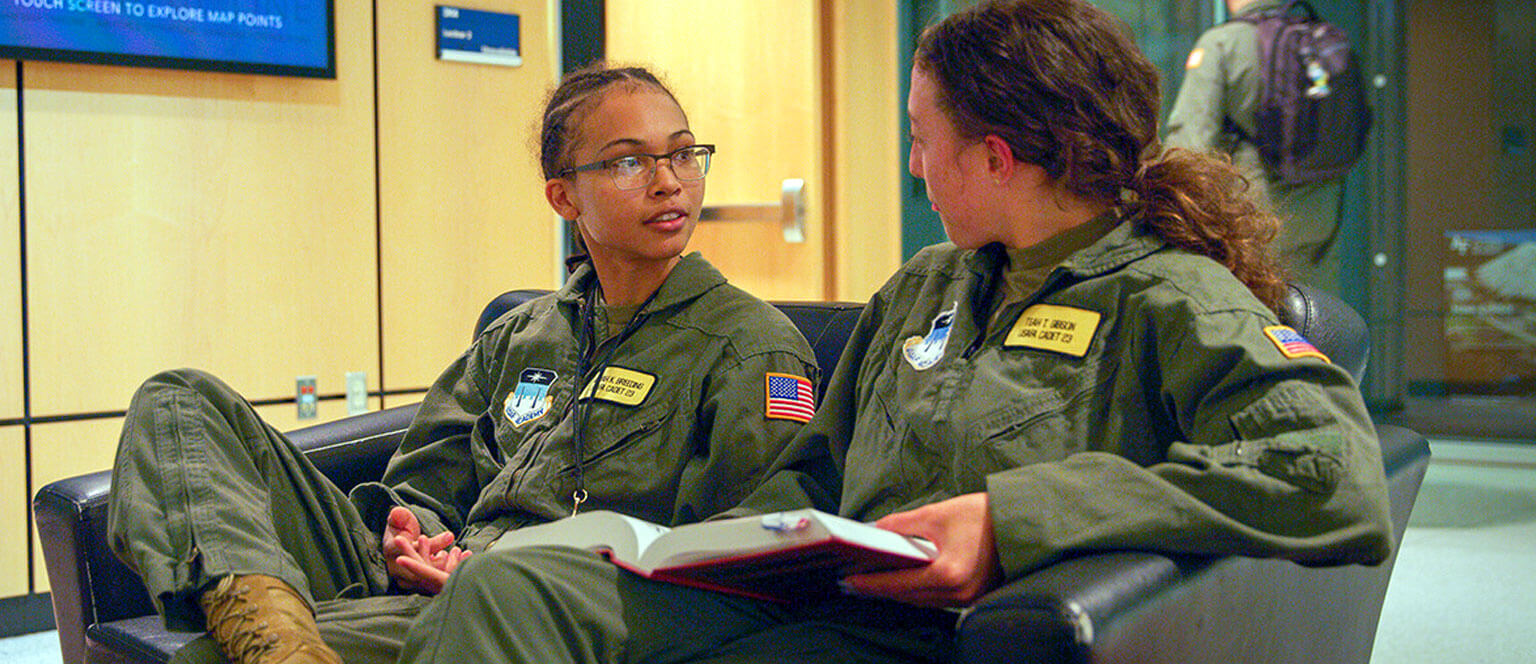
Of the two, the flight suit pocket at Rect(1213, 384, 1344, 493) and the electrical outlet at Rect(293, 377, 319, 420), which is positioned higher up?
the flight suit pocket at Rect(1213, 384, 1344, 493)

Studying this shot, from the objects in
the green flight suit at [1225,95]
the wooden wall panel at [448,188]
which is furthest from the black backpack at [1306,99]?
the wooden wall panel at [448,188]

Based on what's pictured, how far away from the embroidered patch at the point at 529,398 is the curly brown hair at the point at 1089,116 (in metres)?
0.77

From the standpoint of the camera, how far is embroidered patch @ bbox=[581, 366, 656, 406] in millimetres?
1722

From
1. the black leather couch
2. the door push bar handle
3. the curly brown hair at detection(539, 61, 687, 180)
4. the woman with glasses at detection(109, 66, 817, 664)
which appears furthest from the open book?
the door push bar handle

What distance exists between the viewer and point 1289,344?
115 cm

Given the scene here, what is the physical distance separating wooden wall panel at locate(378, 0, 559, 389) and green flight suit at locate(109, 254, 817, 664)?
61.7 inches

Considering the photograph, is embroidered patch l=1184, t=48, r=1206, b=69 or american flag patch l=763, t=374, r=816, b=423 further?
embroidered patch l=1184, t=48, r=1206, b=69

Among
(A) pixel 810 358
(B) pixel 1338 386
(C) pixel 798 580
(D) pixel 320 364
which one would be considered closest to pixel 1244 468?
(B) pixel 1338 386

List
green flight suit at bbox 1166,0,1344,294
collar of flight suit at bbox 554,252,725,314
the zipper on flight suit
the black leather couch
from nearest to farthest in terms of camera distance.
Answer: the black leather couch < the zipper on flight suit < collar of flight suit at bbox 554,252,725,314 < green flight suit at bbox 1166,0,1344,294

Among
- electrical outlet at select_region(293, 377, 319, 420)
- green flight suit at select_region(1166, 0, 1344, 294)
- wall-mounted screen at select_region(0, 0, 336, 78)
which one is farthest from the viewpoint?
green flight suit at select_region(1166, 0, 1344, 294)

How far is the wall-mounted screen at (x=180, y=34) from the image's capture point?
2930 mm

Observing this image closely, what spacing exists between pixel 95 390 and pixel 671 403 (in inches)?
81.3

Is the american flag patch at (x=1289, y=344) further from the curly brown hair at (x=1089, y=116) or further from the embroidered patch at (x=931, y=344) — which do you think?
the embroidered patch at (x=931, y=344)

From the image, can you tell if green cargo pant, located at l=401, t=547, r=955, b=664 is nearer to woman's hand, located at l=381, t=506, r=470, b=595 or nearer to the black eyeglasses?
woman's hand, located at l=381, t=506, r=470, b=595
